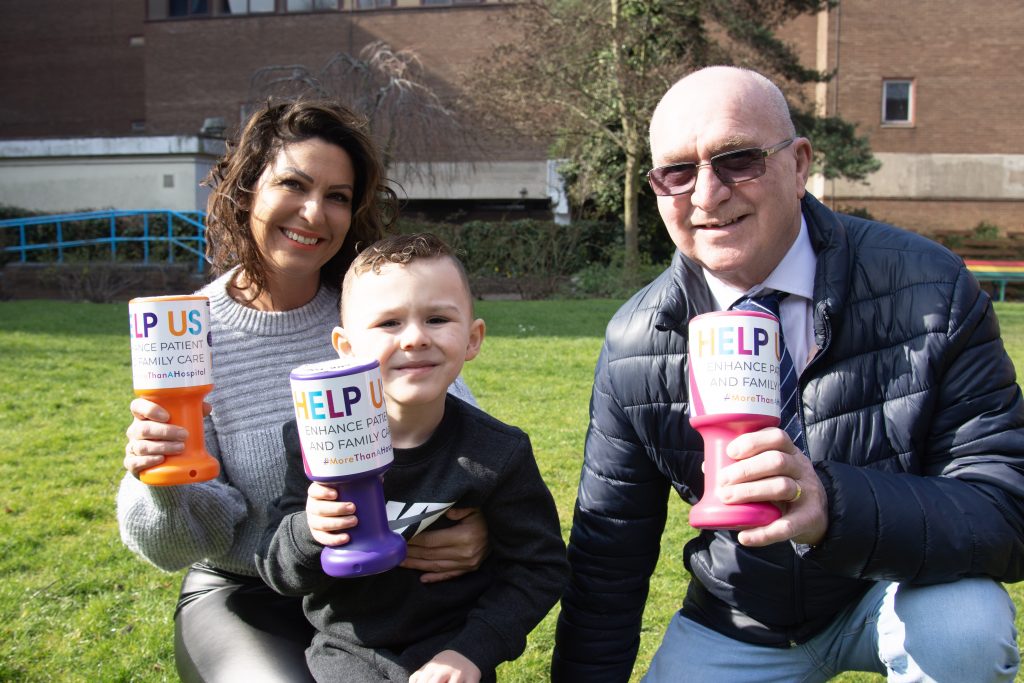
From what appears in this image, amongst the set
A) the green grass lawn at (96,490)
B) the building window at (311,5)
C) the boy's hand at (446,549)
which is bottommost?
the green grass lawn at (96,490)

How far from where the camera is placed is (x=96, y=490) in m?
5.57

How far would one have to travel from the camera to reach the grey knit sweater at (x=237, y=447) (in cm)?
267

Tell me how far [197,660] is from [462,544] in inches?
34.8

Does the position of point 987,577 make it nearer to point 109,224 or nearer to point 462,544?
point 462,544

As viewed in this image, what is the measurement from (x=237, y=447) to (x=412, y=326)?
860 mm

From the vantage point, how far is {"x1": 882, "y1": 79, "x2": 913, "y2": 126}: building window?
2784 centimetres

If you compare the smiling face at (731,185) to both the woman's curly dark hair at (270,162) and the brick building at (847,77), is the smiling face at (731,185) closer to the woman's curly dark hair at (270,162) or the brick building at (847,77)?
the woman's curly dark hair at (270,162)

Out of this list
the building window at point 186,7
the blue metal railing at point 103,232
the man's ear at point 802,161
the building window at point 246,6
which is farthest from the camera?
the building window at point 186,7

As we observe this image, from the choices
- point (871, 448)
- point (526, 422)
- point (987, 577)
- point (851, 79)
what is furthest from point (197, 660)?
point (851, 79)

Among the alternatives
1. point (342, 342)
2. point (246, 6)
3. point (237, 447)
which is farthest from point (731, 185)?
point (246, 6)

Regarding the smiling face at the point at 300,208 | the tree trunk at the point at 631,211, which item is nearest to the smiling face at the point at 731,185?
the smiling face at the point at 300,208

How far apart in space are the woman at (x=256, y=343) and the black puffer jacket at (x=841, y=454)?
1.99 feet

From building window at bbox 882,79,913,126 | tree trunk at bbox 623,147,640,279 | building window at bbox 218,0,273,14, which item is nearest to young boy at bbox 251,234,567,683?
tree trunk at bbox 623,147,640,279

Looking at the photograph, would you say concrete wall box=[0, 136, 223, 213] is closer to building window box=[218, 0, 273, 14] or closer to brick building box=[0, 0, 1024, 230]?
brick building box=[0, 0, 1024, 230]
